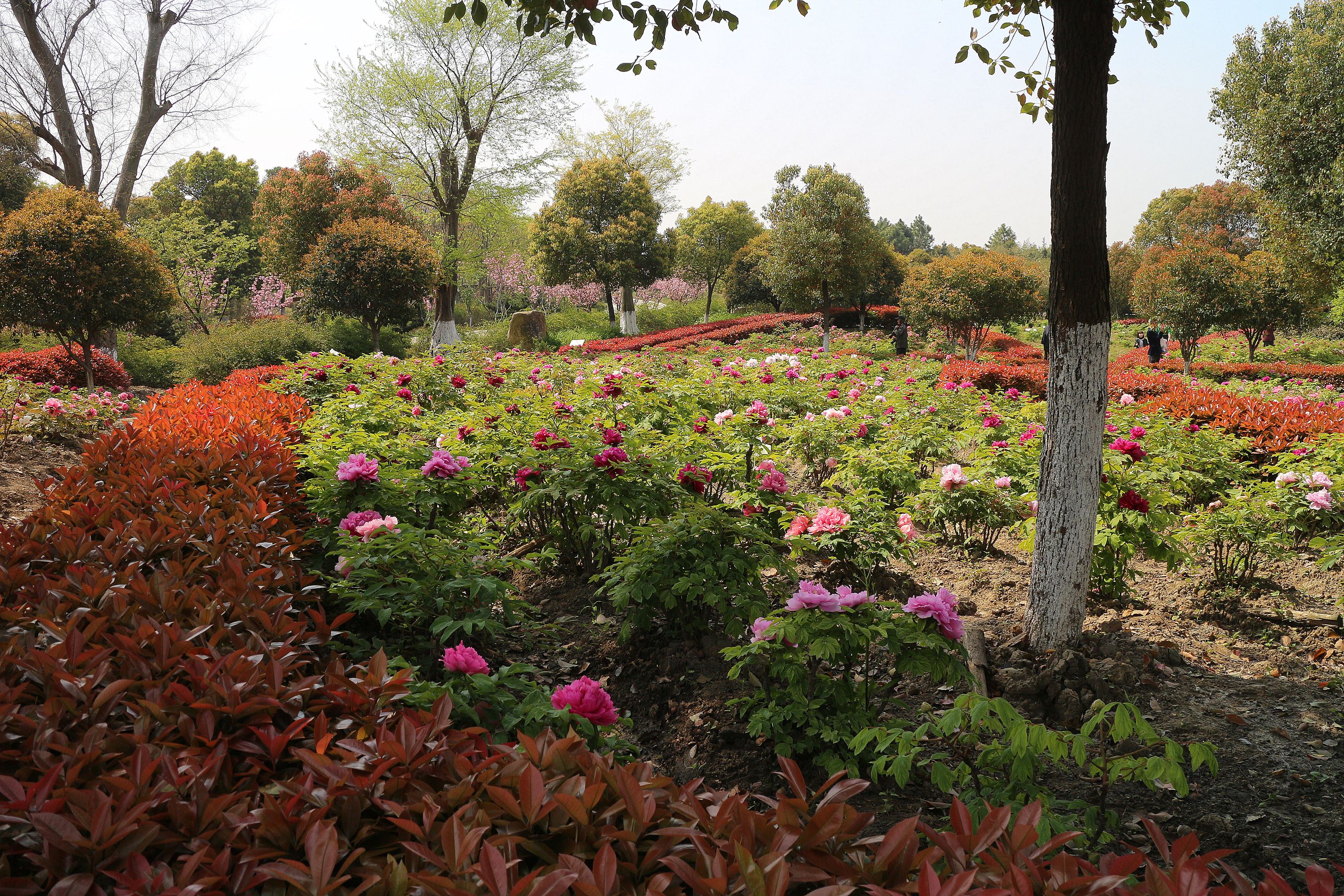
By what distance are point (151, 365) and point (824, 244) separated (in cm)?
1717

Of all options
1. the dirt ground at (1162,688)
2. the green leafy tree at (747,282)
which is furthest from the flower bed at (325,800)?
the green leafy tree at (747,282)

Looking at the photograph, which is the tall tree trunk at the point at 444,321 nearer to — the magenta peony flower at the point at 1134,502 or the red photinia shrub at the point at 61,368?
the red photinia shrub at the point at 61,368

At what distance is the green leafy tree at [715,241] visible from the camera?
32.7 m

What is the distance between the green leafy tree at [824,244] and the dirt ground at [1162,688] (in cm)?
1554

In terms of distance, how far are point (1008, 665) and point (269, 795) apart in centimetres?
286

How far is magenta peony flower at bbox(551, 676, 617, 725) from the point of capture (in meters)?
1.69

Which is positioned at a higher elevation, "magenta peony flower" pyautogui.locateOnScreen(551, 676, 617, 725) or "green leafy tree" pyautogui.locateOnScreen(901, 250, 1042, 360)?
"green leafy tree" pyautogui.locateOnScreen(901, 250, 1042, 360)

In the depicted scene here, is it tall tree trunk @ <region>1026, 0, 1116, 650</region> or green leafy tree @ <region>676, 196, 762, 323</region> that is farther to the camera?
green leafy tree @ <region>676, 196, 762, 323</region>

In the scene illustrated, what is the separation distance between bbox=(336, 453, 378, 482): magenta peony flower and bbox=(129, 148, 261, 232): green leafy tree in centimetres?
3956

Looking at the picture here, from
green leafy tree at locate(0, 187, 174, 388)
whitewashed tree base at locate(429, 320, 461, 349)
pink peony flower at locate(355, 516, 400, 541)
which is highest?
green leafy tree at locate(0, 187, 174, 388)

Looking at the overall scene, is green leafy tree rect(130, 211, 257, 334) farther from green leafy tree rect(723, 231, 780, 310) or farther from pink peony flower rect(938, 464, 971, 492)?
pink peony flower rect(938, 464, 971, 492)

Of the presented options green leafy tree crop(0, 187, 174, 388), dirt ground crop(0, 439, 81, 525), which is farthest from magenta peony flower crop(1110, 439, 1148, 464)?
green leafy tree crop(0, 187, 174, 388)

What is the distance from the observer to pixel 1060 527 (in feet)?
10.00

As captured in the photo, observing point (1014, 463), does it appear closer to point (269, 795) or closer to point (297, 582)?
point (297, 582)
